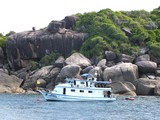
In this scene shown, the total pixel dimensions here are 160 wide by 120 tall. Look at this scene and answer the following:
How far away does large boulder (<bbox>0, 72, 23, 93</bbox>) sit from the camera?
8762cm

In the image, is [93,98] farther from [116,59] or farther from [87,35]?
[87,35]

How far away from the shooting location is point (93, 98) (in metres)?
67.4

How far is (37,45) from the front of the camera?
103 m

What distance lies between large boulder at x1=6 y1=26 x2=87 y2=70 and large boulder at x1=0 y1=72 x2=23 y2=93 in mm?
12754

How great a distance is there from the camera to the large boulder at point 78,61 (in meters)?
87.9

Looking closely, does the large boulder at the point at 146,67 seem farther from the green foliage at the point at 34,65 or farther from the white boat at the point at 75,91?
the green foliage at the point at 34,65

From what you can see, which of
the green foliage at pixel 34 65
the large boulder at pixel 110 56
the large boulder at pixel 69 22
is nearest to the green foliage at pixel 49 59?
the green foliage at pixel 34 65

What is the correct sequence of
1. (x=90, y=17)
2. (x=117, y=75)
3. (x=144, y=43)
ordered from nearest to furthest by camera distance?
(x=117, y=75) < (x=144, y=43) < (x=90, y=17)

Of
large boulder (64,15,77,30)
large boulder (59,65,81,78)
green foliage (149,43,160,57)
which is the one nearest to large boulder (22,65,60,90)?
large boulder (59,65,81,78)

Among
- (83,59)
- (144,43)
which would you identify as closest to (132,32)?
(144,43)

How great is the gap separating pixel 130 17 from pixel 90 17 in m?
14.8

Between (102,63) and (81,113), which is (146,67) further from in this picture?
(81,113)

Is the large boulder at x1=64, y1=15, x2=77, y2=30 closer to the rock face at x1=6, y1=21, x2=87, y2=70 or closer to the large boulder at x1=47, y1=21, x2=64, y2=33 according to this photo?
the rock face at x1=6, y1=21, x2=87, y2=70

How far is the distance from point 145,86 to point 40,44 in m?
33.0
